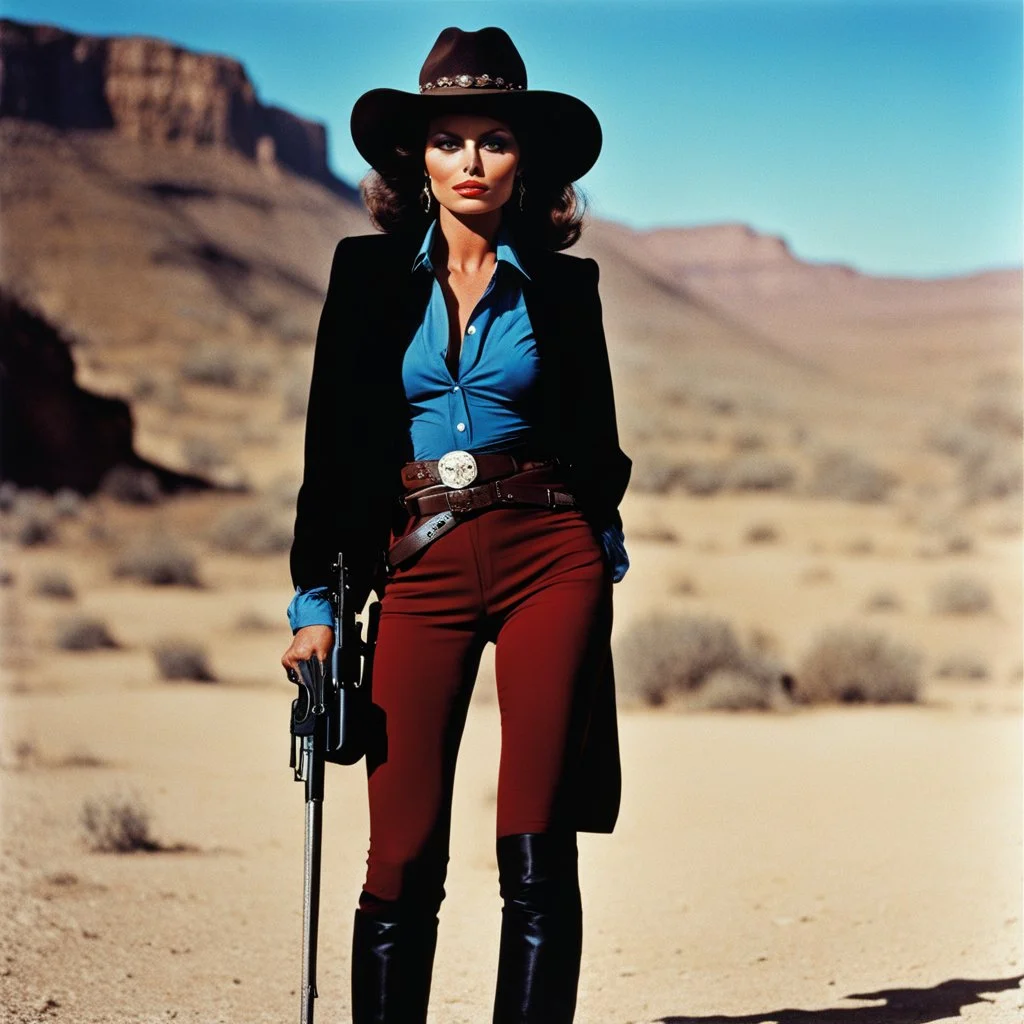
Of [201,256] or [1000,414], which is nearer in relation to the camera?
[1000,414]

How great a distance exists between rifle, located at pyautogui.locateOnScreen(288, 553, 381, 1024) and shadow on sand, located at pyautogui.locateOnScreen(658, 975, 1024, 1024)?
1.78 meters

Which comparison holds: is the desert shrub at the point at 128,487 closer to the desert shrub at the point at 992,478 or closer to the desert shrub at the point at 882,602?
the desert shrub at the point at 882,602

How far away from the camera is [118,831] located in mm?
7707

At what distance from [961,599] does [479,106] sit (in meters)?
14.8

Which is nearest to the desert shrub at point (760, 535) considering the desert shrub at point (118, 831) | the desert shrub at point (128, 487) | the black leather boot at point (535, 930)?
the desert shrub at point (128, 487)

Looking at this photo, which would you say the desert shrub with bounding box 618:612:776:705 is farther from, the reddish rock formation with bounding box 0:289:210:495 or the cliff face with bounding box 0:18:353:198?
the cliff face with bounding box 0:18:353:198

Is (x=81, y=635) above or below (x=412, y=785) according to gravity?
below

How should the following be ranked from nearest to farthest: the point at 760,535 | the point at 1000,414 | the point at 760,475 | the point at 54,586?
the point at 54,586
the point at 760,535
the point at 760,475
the point at 1000,414

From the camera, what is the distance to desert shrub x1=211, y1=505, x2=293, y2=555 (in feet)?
68.7

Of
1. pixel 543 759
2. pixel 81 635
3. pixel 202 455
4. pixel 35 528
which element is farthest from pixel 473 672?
pixel 202 455

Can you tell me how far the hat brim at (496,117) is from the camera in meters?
3.71

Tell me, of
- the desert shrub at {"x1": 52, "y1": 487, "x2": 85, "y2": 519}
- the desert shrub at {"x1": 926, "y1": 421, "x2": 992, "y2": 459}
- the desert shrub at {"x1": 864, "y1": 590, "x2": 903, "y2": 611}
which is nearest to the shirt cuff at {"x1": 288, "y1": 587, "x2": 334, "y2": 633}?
the desert shrub at {"x1": 864, "y1": 590, "x2": 903, "y2": 611}

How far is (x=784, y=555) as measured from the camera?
2103cm

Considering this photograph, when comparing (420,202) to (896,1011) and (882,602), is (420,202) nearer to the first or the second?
(896,1011)
